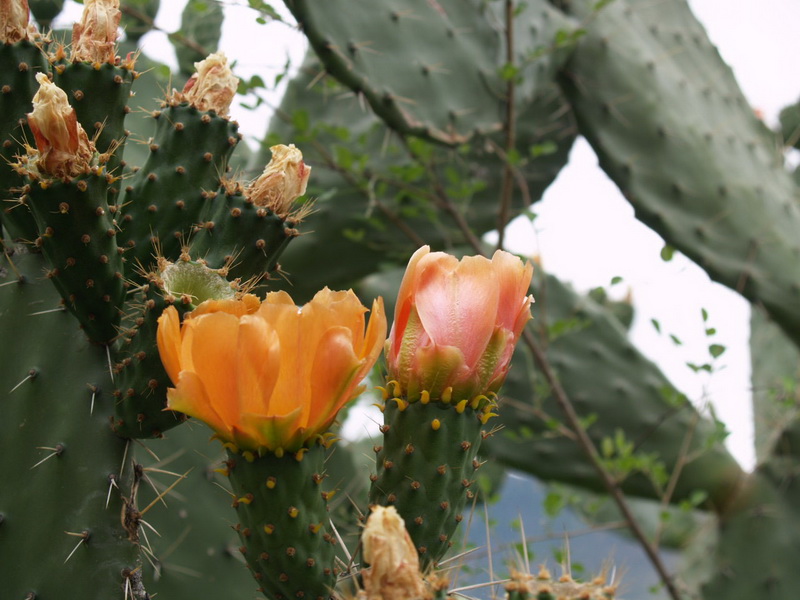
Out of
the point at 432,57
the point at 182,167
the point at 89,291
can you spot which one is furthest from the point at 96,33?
the point at 432,57

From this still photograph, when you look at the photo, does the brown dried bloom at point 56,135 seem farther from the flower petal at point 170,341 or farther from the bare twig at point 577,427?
the bare twig at point 577,427

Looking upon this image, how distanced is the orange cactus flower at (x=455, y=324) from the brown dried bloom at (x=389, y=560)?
15 cm

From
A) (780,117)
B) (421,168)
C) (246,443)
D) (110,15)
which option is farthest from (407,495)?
(780,117)

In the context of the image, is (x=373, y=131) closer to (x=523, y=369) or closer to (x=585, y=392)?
(x=523, y=369)

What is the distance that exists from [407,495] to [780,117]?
8.95 ft

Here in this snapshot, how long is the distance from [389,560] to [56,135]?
42 centimetres

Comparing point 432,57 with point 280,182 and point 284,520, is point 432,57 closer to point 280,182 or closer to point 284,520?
point 280,182

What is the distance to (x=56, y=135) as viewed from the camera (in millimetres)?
715

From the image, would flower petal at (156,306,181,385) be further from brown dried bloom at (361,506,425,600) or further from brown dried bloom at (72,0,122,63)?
brown dried bloom at (72,0,122,63)

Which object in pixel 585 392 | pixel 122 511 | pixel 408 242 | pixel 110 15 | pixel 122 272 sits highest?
pixel 110 15

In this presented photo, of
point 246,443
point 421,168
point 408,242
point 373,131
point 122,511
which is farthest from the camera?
point 408,242

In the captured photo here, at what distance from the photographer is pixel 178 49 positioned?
1.81 meters

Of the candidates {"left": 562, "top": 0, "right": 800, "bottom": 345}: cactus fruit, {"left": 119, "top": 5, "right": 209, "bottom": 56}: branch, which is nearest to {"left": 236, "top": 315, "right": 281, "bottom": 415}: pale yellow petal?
{"left": 119, "top": 5, "right": 209, "bottom": 56}: branch

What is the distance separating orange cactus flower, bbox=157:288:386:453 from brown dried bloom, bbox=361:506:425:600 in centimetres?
10
